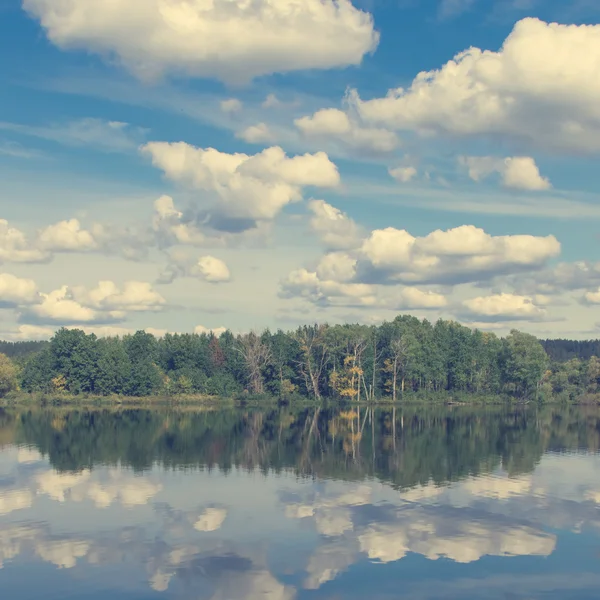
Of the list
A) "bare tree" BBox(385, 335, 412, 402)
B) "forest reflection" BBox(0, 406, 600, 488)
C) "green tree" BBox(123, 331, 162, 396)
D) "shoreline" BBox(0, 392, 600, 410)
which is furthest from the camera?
"bare tree" BBox(385, 335, 412, 402)

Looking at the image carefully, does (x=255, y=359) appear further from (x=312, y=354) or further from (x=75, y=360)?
(x=75, y=360)

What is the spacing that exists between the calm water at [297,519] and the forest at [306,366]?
81.0m

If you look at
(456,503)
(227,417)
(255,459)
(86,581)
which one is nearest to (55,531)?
(86,581)

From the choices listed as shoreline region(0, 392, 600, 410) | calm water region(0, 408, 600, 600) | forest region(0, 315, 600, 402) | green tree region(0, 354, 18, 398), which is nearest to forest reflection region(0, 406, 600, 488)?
calm water region(0, 408, 600, 600)

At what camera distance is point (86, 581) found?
30.2 metres

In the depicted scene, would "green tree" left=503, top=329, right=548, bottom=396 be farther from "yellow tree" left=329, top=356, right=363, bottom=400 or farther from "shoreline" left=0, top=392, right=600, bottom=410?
"yellow tree" left=329, top=356, right=363, bottom=400

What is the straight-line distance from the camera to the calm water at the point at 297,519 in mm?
30250

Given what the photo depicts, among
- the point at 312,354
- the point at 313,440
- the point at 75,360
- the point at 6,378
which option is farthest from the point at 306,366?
the point at 313,440

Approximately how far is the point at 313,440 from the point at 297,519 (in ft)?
140

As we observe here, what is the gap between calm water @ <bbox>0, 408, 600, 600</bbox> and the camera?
99.2 ft

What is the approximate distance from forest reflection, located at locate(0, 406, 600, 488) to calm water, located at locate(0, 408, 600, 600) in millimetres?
484

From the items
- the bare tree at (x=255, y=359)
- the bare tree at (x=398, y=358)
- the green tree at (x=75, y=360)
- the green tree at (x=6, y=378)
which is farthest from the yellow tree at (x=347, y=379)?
the green tree at (x=6, y=378)

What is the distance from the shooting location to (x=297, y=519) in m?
41.3

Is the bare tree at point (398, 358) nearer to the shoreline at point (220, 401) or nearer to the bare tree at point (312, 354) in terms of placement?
the shoreline at point (220, 401)
